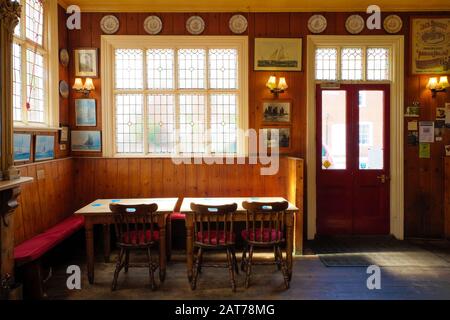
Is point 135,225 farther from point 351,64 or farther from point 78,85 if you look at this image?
point 351,64

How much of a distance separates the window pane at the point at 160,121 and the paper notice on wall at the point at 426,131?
3876mm

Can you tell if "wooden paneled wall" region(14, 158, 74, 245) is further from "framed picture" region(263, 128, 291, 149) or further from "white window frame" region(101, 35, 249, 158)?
"framed picture" region(263, 128, 291, 149)

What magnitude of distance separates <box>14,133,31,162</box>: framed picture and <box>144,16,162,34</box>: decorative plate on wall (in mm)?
2391

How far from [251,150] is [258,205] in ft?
6.05

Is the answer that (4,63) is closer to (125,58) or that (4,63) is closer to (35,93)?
(35,93)

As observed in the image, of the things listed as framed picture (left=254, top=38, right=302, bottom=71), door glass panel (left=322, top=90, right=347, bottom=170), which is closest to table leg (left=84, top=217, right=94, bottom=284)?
framed picture (left=254, top=38, right=302, bottom=71)

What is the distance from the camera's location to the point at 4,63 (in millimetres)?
3057

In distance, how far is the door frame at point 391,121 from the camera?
5.32m

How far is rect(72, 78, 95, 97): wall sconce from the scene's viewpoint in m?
5.16

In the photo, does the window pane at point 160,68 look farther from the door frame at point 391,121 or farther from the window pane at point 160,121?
the door frame at point 391,121
